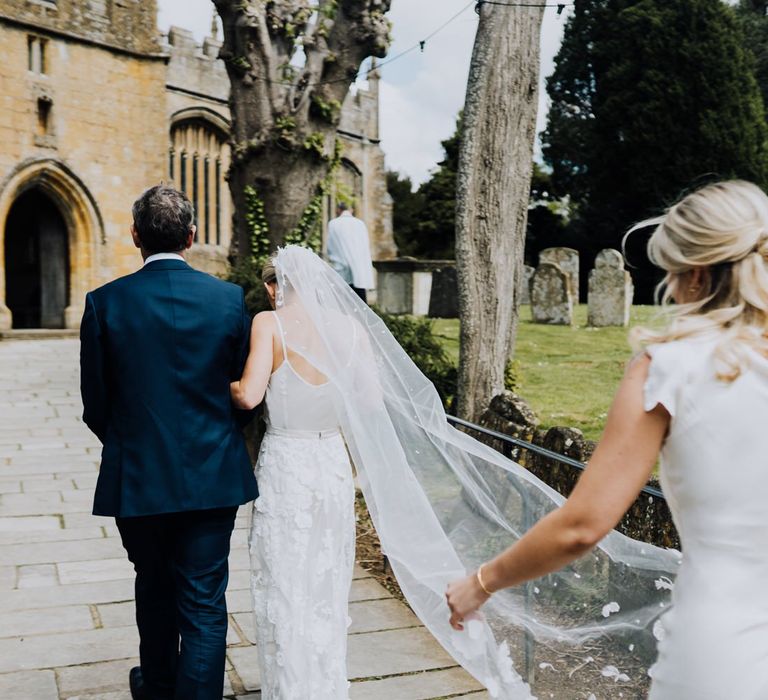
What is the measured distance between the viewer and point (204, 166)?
2572cm

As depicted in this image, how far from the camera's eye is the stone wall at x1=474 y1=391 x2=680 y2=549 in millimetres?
3852

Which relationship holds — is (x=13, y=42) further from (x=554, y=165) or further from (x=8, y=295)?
(x=554, y=165)

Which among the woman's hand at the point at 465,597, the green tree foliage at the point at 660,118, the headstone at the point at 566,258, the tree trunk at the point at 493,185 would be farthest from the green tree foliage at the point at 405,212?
the woman's hand at the point at 465,597

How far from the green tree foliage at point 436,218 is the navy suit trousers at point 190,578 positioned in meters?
37.0

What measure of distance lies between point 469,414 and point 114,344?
3.60 metres

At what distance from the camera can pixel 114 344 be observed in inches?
123

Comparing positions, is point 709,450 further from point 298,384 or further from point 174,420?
point 298,384

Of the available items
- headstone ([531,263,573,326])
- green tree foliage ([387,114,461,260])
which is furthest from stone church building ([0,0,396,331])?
green tree foliage ([387,114,461,260])

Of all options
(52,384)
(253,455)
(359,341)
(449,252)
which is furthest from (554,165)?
(359,341)

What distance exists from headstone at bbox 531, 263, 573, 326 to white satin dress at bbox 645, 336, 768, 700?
16637mm

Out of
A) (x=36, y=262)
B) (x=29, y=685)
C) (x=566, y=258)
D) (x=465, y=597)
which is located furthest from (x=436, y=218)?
(x=465, y=597)

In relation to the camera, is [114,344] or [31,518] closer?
[114,344]

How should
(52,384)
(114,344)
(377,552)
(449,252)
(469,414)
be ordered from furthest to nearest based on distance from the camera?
(449,252)
(52,384)
(469,414)
(377,552)
(114,344)

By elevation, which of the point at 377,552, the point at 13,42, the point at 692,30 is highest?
the point at 692,30
